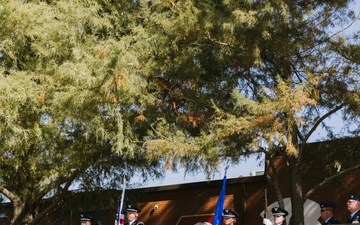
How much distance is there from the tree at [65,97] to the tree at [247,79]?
0.95 m

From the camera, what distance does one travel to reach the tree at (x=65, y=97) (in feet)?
48.4

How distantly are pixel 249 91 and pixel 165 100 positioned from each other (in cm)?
202

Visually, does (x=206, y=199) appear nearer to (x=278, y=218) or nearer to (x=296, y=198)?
(x=296, y=198)

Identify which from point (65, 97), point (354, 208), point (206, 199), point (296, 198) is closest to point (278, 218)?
point (354, 208)

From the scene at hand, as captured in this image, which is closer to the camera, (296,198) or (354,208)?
(354,208)

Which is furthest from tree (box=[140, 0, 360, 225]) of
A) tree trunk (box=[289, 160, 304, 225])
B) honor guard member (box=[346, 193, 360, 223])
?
honor guard member (box=[346, 193, 360, 223])

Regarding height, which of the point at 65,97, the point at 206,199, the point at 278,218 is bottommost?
the point at 278,218

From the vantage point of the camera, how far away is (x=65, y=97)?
14.9 m

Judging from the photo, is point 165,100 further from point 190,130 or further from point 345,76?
point 345,76

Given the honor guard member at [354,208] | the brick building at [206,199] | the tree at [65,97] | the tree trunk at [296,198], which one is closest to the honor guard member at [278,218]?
the honor guard member at [354,208]

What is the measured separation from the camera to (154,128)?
1581 cm

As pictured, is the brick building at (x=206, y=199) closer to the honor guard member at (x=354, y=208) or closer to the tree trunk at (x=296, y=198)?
the tree trunk at (x=296, y=198)

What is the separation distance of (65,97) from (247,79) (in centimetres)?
406

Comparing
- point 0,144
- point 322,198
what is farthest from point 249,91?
point 0,144
